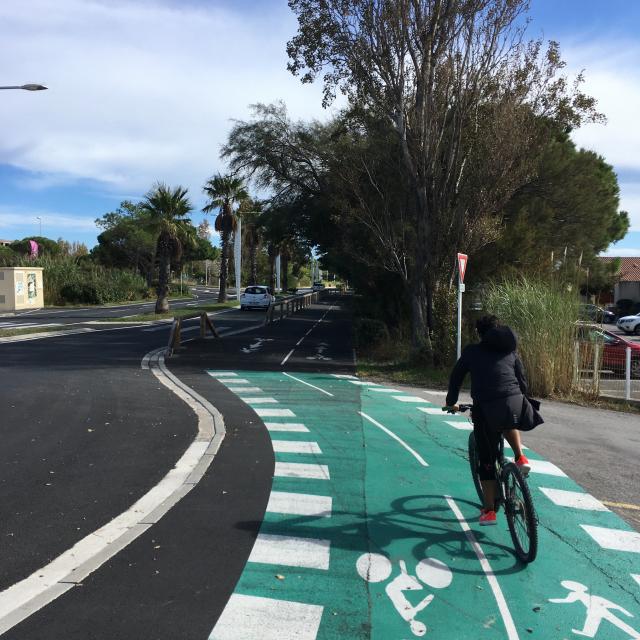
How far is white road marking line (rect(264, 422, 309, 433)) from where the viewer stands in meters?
8.65

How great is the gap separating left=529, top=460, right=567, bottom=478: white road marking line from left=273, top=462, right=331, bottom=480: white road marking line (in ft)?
7.81

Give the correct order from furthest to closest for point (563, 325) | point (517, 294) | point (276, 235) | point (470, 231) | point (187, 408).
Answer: point (276, 235)
point (470, 231)
point (517, 294)
point (563, 325)
point (187, 408)

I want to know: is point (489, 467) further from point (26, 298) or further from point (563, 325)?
point (26, 298)

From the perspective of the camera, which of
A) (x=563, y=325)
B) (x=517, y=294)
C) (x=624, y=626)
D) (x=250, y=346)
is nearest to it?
(x=624, y=626)

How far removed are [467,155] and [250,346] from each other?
924 cm

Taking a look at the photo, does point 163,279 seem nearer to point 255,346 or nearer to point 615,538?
point 255,346

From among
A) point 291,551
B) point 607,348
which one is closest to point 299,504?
point 291,551

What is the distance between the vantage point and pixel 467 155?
1586cm

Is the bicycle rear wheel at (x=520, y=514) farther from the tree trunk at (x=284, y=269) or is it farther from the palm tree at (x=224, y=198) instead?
the tree trunk at (x=284, y=269)

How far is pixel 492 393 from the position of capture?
4668 millimetres

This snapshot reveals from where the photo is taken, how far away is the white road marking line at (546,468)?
6887 mm

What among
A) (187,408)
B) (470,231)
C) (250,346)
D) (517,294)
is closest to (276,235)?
(250,346)

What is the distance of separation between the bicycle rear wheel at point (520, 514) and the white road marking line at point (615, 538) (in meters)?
0.80

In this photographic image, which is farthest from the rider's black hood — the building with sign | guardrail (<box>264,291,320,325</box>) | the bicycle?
the building with sign
